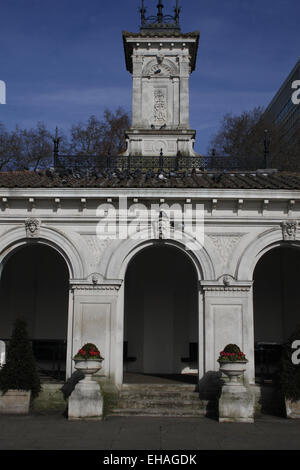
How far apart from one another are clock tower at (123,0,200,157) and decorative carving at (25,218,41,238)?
678cm

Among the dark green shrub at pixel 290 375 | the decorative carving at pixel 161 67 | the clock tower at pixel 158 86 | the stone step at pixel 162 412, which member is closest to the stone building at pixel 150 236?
the stone step at pixel 162 412

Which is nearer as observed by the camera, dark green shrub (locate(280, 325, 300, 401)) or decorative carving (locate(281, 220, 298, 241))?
dark green shrub (locate(280, 325, 300, 401))

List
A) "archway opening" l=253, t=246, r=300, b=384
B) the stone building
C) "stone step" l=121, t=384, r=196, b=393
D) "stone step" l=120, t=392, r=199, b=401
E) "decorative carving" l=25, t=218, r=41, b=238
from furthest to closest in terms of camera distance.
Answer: "archway opening" l=253, t=246, r=300, b=384
"decorative carving" l=25, t=218, r=41, b=238
the stone building
"stone step" l=121, t=384, r=196, b=393
"stone step" l=120, t=392, r=199, b=401

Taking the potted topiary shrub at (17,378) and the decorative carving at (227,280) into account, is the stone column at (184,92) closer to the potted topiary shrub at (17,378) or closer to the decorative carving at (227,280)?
the decorative carving at (227,280)

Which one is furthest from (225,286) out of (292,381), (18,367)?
(18,367)

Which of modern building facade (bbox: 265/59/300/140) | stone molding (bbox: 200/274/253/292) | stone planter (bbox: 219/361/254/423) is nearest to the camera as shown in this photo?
stone planter (bbox: 219/361/254/423)

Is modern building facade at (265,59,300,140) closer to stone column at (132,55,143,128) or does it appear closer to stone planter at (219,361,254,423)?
stone column at (132,55,143,128)

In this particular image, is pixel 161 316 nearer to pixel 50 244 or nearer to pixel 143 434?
pixel 50 244

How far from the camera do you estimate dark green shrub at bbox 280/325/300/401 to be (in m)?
11.2

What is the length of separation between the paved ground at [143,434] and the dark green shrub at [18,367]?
75cm

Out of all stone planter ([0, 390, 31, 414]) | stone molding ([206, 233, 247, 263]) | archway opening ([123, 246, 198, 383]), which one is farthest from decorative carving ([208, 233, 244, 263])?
stone planter ([0, 390, 31, 414])
